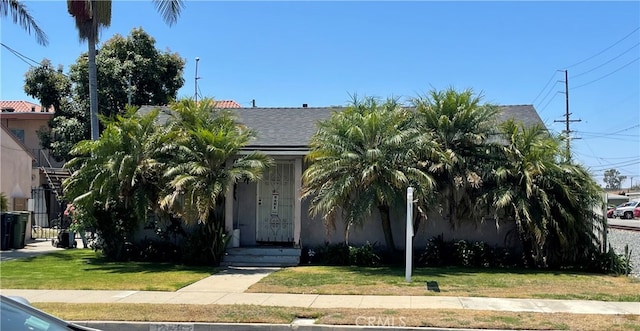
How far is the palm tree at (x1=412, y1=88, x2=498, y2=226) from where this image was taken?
1449cm

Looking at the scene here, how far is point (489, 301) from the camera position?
9859mm

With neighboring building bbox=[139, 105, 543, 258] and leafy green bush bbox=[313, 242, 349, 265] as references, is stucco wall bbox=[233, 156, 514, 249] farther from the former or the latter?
leafy green bush bbox=[313, 242, 349, 265]

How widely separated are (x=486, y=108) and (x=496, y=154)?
128 cm

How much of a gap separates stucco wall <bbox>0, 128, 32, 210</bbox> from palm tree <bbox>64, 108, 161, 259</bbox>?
807 centimetres

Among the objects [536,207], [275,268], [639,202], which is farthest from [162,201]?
[639,202]

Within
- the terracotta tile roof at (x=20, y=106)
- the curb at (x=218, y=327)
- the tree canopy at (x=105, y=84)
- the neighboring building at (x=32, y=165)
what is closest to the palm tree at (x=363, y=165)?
the curb at (x=218, y=327)

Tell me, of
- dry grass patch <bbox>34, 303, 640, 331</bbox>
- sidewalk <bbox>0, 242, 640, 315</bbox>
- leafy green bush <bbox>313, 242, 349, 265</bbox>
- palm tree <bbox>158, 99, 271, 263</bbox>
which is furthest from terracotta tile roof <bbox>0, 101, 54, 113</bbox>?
dry grass patch <bbox>34, 303, 640, 331</bbox>

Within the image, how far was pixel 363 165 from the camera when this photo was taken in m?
14.1

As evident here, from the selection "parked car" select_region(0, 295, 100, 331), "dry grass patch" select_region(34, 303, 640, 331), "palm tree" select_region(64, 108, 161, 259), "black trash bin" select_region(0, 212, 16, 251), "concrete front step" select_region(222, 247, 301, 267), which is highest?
"palm tree" select_region(64, 108, 161, 259)

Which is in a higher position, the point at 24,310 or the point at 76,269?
the point at 24,310

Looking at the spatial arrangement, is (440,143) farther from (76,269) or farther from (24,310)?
(24,310)

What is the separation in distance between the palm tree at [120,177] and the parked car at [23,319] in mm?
11065

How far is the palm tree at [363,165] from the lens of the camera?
13.9 meters

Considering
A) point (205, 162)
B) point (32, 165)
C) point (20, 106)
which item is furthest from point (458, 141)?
point (20, 106)
